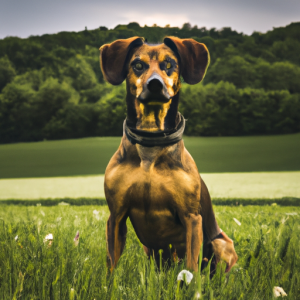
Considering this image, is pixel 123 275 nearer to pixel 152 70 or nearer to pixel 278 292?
pixel 278 292

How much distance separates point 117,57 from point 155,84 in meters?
0.40

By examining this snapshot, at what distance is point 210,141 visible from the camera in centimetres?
2112

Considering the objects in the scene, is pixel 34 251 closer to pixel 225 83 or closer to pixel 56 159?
pixel 56 159

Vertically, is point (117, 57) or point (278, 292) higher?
point (117, 57)

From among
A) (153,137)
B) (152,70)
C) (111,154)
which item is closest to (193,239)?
(153,137)

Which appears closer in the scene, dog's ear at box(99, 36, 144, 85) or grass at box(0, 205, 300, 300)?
grass at box(0, 205, 300, 300)

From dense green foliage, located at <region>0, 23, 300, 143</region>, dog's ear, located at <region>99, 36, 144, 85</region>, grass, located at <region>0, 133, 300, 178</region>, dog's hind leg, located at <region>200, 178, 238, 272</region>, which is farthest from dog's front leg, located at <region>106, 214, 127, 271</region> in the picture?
dense green foliage, located at <region>0, 23, 300, 143</region>

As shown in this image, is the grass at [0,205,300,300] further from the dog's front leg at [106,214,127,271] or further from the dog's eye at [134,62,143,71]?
the dog's eye at [134,62,143,71]

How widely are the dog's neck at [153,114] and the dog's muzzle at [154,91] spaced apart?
107 mm

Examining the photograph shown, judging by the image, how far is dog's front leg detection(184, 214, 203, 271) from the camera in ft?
6.98

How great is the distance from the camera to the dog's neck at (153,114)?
220 centimetres

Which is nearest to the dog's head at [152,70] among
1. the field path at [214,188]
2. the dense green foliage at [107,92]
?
the field path at [214,188]

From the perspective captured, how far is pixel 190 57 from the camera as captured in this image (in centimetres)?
229

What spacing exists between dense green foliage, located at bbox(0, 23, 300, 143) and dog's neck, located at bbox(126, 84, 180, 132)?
57.1 ft
